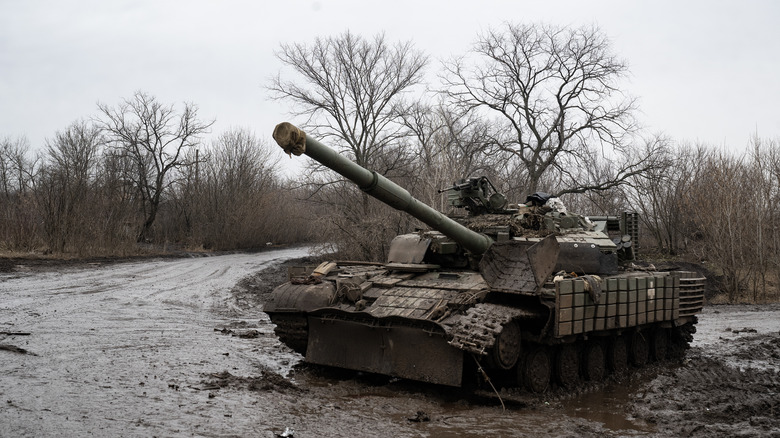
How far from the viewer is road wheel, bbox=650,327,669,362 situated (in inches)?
437

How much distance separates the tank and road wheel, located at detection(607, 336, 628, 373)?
0.06 ft

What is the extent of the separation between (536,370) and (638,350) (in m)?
2.95

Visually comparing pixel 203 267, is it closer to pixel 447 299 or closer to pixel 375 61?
pixel 375 61

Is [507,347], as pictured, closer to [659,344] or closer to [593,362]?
[593,362]

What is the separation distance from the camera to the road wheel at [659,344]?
11.1 m

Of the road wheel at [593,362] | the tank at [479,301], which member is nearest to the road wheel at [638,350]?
the tank at [479,301]

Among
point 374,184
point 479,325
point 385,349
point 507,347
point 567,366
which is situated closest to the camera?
point 479,325

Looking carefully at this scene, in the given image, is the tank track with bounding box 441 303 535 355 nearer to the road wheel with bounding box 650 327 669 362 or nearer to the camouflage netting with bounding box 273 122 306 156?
the camouflage netting with bounding box 273 122 306 156

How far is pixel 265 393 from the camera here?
309 inches

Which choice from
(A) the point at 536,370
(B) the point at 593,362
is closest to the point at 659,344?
(B) the point at 593,362

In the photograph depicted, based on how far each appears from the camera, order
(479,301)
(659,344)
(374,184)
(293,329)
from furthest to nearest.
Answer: (659,344) < (293,329) < (479,301) < (374,184)

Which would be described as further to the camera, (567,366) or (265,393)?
(567,366)

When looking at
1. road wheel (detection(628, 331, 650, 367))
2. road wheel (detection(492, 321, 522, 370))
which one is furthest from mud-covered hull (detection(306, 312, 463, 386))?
road wheel (detection(628, 331, 650, 367))

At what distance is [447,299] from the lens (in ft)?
27.4
